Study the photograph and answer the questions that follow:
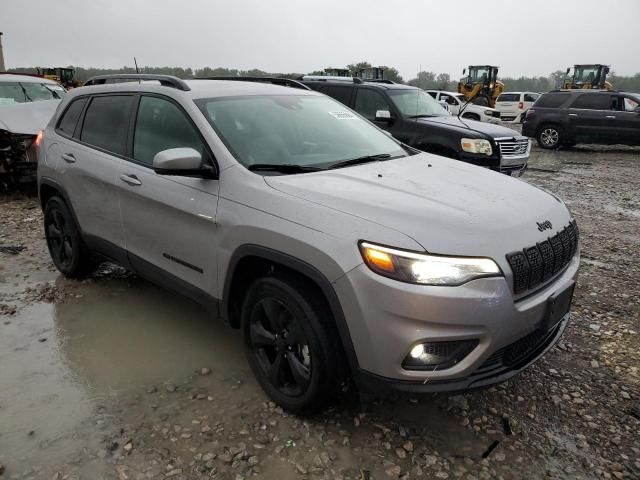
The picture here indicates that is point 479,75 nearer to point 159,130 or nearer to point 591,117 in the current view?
point 591,117

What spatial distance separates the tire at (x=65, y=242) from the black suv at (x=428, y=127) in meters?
4.85

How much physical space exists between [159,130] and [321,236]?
66.0 inches

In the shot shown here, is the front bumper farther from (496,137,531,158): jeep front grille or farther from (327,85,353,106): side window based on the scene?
(327,85,353,106): side window

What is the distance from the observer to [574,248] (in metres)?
2.83

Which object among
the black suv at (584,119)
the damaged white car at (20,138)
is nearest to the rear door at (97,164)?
the damaged white car at (20,138)

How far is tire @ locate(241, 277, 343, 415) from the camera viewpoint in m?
2.41

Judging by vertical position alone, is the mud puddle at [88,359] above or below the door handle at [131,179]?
below

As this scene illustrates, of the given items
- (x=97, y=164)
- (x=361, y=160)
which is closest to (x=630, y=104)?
(x=361, y=160)

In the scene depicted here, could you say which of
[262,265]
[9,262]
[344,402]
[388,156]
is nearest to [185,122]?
[262,265]

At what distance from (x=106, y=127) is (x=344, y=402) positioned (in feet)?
8.77

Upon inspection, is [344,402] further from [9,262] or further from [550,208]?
[9,262]

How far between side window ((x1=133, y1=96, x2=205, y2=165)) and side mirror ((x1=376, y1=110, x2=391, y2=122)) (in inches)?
186

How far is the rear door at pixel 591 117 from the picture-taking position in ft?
45.6

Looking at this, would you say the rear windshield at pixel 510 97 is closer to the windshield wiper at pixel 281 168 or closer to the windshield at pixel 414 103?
the windshield at pixel 414 103
